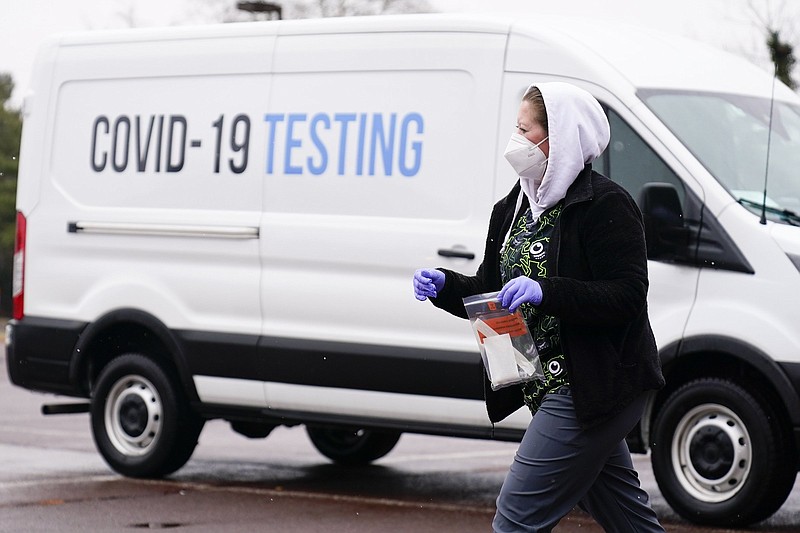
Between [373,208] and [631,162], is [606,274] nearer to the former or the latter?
[631,162]

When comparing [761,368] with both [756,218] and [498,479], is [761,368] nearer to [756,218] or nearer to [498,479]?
[756,218]

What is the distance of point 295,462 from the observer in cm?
1043

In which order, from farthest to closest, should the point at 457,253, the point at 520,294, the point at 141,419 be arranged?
1. the point at 141,419
2. the point at 457,253
3. the point at 520,294

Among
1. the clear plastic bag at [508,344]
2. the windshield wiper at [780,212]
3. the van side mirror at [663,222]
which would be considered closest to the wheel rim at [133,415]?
the van side mirror at [663,222]

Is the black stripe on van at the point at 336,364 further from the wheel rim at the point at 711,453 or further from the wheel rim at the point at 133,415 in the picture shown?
the wheel rim at the point at 711,453

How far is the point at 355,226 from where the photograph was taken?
8.18 metres

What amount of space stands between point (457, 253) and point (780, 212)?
1578mm

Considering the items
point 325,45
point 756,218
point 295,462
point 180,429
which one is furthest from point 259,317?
point 756,218

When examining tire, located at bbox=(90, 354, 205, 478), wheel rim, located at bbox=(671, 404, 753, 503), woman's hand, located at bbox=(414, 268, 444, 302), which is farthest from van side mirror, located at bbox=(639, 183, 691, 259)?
tire, located at bbox=(90, 354, 205, 478)

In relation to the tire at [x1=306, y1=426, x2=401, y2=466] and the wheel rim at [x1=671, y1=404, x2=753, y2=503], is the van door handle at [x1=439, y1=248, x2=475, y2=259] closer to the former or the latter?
the wheel rim at [x1=671, y1=404, x2=753, y2=503]

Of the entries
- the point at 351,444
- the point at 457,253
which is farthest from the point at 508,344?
the point at 351,444

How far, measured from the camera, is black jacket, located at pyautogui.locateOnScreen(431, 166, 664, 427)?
4.26m

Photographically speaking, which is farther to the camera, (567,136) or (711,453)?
(711,453)

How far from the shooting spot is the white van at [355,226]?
7301 mm
